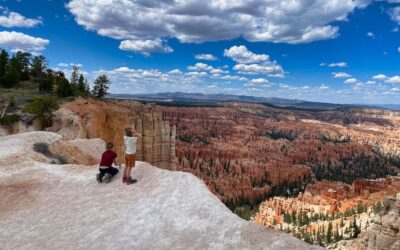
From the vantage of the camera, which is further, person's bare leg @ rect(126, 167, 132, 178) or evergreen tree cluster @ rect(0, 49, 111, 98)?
evergreen tree cluster @ rect(0, 49, 111, 98)

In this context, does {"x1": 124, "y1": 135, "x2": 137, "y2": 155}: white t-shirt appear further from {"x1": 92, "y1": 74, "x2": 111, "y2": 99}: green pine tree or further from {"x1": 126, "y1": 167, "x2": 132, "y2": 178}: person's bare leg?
{"x1": 92, "y1": 74, "x2": 111, "y2": 99}: green pine tree

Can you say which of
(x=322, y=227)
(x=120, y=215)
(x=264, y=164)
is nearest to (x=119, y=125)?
(x=120, y=215)

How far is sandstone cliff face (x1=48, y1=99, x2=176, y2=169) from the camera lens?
35.6 m

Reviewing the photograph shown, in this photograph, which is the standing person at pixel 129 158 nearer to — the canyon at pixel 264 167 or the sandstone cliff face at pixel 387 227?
the canyon at pixel 264 167

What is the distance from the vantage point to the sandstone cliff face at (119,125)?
117ft

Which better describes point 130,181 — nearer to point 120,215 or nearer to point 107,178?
point 107,178

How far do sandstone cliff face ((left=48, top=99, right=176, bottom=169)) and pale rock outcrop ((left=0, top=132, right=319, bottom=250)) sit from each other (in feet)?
66.2

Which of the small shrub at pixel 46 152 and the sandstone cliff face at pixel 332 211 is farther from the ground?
the small shrub at pixel 46 152

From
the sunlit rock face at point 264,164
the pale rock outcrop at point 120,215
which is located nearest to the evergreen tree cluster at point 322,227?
the sunlit rock face at point 264,164

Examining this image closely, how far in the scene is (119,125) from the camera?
133 ft

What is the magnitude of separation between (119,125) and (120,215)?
99.1 ft

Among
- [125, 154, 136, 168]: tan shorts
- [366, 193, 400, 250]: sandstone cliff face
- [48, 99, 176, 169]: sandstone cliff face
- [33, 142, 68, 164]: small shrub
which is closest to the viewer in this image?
[125, 154, 136, 168]: tan shorts

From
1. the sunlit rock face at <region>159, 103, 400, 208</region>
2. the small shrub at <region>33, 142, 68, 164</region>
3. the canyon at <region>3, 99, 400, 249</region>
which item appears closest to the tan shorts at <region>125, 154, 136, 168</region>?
the small shrub at <region>33, 142, 68, 164</region>

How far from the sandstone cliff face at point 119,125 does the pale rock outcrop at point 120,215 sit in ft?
66.2
